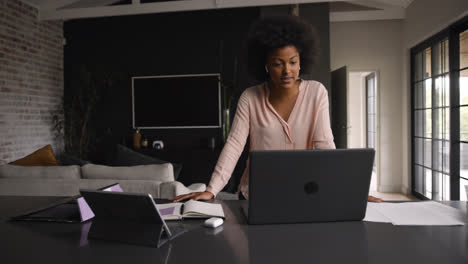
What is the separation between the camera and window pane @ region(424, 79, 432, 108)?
4.79 meters

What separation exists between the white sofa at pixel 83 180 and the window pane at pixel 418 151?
3941mm

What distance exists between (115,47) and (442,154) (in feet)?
16.5

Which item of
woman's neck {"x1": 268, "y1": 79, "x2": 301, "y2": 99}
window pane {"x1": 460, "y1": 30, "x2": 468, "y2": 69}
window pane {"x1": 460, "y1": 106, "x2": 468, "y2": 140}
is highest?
window pane {"x1": 460, "y1": 30, "x2": 468, "y2": 69}

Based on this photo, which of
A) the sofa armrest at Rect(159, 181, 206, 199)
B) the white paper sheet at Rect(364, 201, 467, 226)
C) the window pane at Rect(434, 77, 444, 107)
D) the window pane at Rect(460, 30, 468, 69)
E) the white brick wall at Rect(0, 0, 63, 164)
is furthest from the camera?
the white brick wall at Rect(0, 0, 63, 164)

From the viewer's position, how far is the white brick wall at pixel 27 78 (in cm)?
494

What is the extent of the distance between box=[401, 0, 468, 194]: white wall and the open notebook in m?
3.48

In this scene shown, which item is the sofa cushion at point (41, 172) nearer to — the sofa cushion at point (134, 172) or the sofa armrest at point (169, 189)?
the sofa cushion at point (134, 172)

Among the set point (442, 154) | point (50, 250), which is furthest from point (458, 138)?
point (50, 250)

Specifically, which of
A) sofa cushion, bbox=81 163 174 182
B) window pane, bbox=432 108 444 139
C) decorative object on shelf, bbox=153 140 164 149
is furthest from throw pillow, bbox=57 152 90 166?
window pane, bbox=432 108 444 139

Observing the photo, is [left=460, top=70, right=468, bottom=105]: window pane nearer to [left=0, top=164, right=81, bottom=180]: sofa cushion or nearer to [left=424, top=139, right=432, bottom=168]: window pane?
[left=424, top=139, right=432, bottom=168]: window pane

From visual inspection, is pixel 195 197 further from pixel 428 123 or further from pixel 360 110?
pixel 360 110

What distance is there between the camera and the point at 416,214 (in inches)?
50.2

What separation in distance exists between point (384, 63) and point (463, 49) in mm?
1939

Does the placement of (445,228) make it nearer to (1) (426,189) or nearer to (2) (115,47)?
(1) (426,189)
